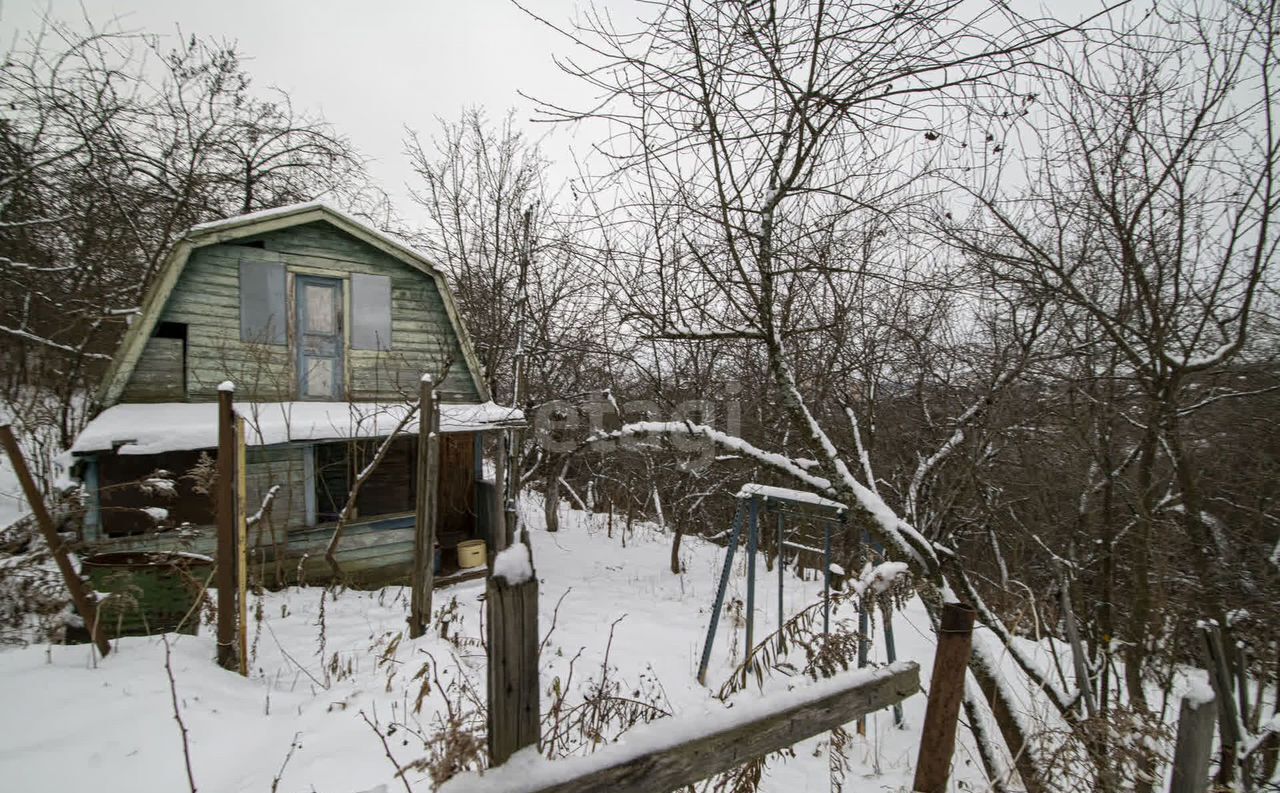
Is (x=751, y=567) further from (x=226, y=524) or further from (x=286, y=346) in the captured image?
(x=286, y=346)

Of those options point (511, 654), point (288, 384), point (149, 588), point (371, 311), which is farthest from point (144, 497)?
point (511, 654)

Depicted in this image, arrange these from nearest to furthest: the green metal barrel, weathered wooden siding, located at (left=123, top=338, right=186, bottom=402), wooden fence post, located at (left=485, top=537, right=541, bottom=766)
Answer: wooden fence post, located at (left=485, top=537, right=541, bottom=766)
the green metal barrel
weathered wooden siding, located at (left=123, top=338, right=186, bottom=402)

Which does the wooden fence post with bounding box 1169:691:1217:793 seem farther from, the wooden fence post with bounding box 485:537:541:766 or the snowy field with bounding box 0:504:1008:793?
the wooden fence post with bounding box 485:537:541:766

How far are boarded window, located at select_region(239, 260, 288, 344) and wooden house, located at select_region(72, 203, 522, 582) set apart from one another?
0.7 inches

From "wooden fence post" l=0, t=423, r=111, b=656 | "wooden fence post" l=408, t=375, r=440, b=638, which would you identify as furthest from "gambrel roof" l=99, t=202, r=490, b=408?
"wooden fence post" l=408, t=375, r=440, b=638

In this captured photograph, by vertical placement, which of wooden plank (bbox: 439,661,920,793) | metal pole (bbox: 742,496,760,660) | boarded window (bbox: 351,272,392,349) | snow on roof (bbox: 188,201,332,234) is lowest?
metal pole (bbox: 742,496,760,660)

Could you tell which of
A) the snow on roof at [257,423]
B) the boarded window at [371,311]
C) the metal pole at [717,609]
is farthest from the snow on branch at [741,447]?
the boarded window at [371,311]

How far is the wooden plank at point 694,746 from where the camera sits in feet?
4.23

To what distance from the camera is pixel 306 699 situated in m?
4.08

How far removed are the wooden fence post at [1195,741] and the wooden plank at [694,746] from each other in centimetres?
106

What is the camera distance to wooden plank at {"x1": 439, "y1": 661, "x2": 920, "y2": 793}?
50.8 inches

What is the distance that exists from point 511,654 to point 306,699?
402 cm

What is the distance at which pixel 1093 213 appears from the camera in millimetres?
4020

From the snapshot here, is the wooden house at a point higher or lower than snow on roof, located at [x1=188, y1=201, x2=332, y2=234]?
lower
